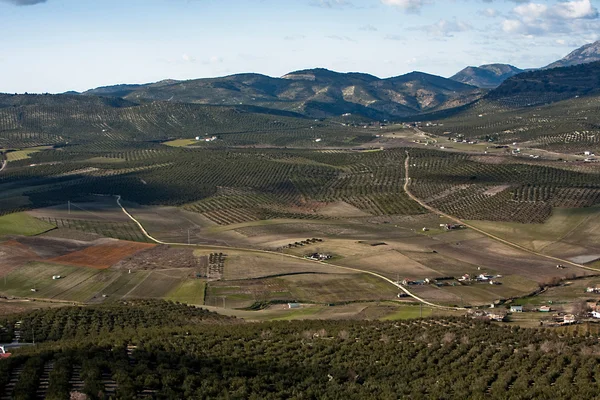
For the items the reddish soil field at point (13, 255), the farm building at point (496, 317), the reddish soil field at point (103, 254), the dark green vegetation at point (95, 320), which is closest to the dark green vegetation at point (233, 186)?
the reddish soil field at point (103, 254)

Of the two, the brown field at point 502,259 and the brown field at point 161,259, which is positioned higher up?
the brown field at point 502,259

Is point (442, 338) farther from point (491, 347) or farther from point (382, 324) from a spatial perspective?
point (382, 324)

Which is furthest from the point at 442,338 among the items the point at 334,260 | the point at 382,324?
the point at 334,260

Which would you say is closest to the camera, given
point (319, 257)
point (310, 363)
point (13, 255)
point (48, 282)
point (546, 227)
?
point (310, 363)

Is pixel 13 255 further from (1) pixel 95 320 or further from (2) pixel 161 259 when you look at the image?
→ (1) pixel 95 320

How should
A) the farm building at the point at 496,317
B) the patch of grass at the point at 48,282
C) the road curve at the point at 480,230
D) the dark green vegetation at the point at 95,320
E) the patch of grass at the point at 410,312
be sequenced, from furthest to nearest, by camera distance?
the road curve at the point at 480,230 → the patch of grass at the point at 48,282 → the patch of grass at the point at 410,312 → the farm building at the point at 496,317 → the dark green vegetation at the point at 95,320

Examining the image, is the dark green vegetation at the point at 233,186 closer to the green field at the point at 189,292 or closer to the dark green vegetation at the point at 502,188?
the dark green vegetation at the point at 502,188

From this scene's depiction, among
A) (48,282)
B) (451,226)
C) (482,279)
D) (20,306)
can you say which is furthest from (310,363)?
(451,226)
